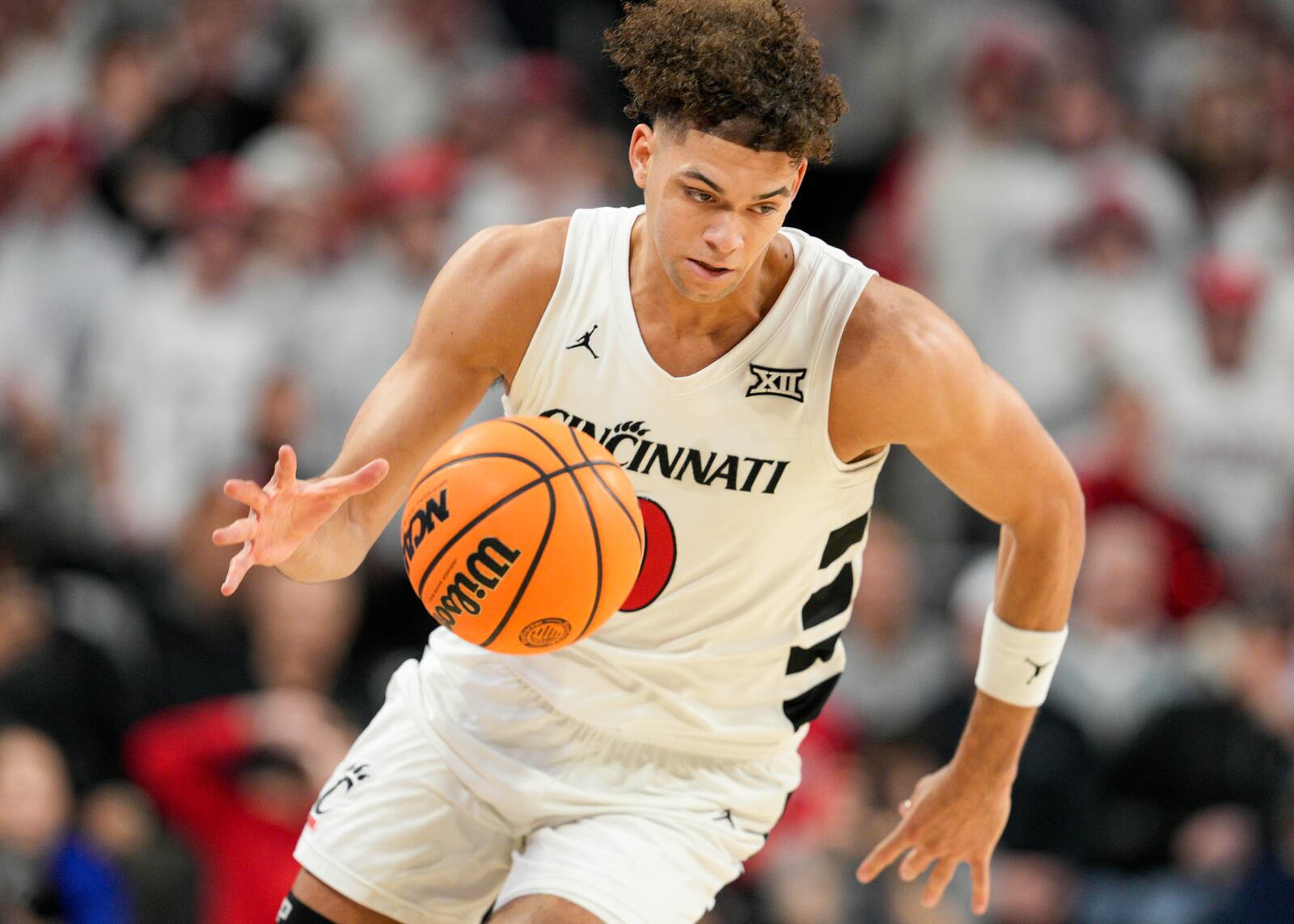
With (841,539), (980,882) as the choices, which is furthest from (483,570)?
(980,882)

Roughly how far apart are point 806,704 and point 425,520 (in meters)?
1.32

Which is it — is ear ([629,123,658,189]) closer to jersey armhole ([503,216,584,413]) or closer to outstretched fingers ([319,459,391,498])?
jersey armhole ([503,216,584,413])

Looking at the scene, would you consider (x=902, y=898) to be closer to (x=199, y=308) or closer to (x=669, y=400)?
(x=669, y=400)

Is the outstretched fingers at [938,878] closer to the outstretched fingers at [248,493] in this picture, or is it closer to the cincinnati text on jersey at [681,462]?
the cincinnati text on jersey at [681,462]

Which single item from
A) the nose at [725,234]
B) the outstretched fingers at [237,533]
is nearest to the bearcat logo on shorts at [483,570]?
the outstretched fingers at [237,533]

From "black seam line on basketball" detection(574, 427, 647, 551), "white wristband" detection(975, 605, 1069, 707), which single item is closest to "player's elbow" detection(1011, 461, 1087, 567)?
"white wristband" detection(975, 605, 1069, 707)

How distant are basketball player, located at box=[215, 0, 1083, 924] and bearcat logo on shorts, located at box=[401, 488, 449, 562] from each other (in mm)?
172

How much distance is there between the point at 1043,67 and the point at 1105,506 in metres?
3.19

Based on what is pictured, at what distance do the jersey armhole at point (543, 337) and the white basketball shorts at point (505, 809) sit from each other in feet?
2.51

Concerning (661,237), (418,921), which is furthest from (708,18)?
(418,921)

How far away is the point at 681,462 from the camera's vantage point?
4238mm

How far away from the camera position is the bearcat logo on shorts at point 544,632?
3.76m

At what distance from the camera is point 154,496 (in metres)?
9.27

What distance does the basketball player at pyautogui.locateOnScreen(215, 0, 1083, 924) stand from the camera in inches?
158
